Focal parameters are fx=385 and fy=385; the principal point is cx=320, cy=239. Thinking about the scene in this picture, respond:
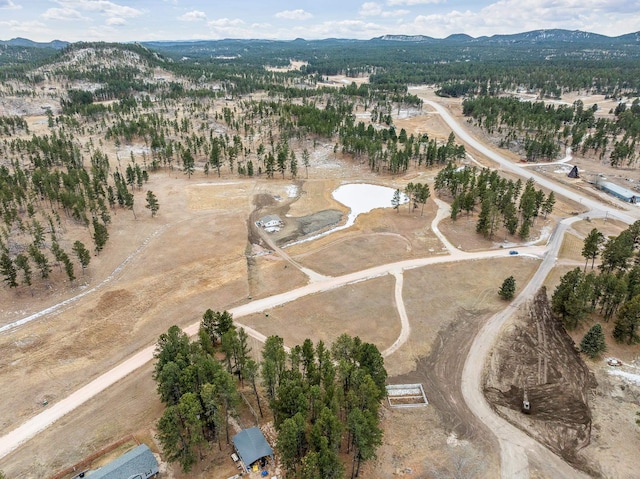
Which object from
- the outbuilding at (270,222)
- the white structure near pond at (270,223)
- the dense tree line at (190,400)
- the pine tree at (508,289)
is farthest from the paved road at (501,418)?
the outbuilding at (270,222)

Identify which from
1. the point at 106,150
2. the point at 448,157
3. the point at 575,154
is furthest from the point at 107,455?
the point at 575,154

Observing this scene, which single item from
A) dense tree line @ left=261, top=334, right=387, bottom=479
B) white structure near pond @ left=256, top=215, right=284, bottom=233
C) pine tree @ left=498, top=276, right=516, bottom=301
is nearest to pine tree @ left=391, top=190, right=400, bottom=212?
white structure near pond @ left=256, top=215, right=284, bottom=233

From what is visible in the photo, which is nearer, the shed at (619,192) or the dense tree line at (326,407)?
the dense tree line at (326,407)

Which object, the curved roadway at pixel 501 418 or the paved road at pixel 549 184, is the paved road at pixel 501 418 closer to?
the curved roadway at pixel 501 418

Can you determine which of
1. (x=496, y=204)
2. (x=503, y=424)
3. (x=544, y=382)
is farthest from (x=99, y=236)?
(x=496, y=204)

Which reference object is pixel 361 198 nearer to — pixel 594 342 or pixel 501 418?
pixel 594 342

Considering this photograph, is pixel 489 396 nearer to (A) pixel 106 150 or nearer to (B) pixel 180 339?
(B) pixel 180 339
